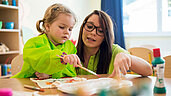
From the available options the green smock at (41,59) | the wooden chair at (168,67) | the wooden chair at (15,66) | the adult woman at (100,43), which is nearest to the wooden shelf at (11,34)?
the wooden chair at (15,66)

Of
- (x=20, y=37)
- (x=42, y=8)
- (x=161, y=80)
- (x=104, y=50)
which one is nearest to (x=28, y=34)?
(x=20, y=37)

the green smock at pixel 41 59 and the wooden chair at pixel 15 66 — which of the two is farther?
the wooden chair at pixel 15 66

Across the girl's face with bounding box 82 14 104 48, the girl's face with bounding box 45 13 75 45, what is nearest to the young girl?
the girl's face with bounding box 45 13 75 45

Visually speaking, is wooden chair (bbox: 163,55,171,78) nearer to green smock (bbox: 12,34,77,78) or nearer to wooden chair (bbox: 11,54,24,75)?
green smock (bbox: 12,34,77,78)

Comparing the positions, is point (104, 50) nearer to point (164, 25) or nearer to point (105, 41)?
point (105, 41)

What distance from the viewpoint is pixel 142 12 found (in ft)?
14.2

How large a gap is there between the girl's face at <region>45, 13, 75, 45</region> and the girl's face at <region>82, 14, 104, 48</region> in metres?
0.18

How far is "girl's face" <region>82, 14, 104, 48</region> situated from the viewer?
1380 millimetres

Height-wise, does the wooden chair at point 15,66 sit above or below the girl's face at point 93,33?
below

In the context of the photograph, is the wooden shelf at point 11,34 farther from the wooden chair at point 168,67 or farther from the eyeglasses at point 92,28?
the wooden chair at point 168,67

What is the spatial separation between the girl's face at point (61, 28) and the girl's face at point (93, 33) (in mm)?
184

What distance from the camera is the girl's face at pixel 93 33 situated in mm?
1380

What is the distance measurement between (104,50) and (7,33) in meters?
2.04

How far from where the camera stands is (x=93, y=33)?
4.50 ft
